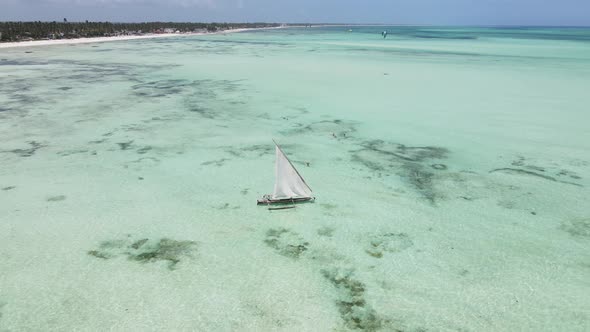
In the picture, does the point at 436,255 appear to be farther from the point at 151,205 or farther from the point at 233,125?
the point at 233,125

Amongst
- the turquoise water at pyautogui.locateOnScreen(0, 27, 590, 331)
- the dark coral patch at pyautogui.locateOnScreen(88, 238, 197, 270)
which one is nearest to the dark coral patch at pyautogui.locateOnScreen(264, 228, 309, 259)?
the turquoise water at pyautogui.locateOnScreen(0, 27, 590, 331)

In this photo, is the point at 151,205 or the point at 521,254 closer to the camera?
the point at 521,254

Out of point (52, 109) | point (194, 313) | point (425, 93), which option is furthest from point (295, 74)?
point (194, 313)

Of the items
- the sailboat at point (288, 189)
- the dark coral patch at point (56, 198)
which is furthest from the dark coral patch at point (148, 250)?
the dark coral patch at point (56, 198)

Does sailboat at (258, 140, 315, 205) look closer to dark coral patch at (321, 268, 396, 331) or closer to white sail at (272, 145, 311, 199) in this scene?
white sail at (272, 145, 311, 199)

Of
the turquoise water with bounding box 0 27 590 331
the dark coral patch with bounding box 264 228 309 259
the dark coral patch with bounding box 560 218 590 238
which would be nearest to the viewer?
the turquoise water with bounding box 0 27 590 331

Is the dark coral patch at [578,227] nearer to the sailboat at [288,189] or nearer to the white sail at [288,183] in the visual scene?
the sailboat at [288,189]
